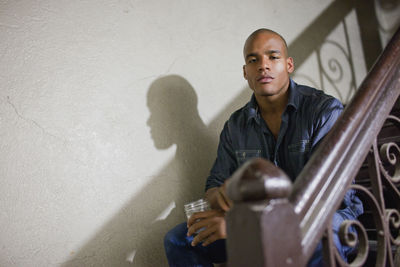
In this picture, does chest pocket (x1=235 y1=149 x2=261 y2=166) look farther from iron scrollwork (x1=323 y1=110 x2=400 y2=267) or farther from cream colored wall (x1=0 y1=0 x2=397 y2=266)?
iron scrollwork (x1=323 y1=110 x2=400 y2=267)

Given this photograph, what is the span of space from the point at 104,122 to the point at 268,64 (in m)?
0.90

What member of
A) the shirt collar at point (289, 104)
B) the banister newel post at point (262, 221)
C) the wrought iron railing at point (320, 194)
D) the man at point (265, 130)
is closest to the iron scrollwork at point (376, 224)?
the wrought iron railing at point (320, 194)

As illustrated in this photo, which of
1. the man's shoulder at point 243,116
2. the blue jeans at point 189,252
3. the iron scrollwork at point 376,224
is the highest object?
the man's shoulder at point 243,116

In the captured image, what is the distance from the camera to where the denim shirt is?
1474 mm

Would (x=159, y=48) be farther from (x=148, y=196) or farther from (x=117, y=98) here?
(x=148, y=196)

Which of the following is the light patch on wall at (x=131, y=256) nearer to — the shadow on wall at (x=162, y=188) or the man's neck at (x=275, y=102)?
the shadow on wall at (x=162, y=188)

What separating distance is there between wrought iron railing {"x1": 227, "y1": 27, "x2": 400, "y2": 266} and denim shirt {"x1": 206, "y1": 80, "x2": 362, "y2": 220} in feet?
1.36

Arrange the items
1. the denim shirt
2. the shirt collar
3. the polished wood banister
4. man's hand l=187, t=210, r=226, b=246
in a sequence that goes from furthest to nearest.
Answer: the shirt collar, the denim shirt, man's hand l=187, t=210, r=226, b=246, the polished wood banister

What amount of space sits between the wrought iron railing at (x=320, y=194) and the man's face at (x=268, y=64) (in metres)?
0.68

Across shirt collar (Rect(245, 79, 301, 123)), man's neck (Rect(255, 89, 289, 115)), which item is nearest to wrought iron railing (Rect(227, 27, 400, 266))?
shirt collar (Rect(245, 79, 301, 123))

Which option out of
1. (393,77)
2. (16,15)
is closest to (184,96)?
(16,15)

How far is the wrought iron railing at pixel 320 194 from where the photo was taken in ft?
1.89

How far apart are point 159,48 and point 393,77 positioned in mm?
1240

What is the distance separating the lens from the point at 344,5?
3.22 metres
